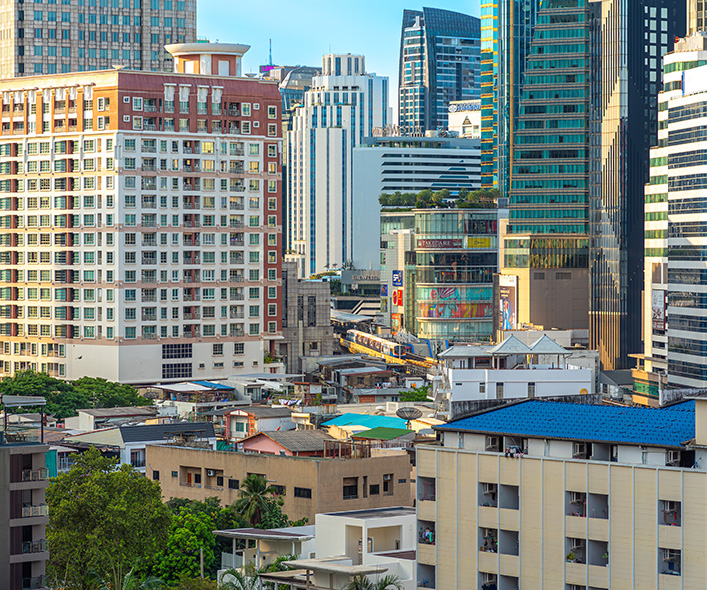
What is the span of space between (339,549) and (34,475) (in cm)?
1593

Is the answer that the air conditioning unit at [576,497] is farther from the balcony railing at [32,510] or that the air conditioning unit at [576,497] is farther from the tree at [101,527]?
the tree at [101,527]

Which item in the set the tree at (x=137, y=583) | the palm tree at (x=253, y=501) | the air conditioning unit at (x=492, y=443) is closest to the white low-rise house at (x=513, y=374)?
the palm tree at (x=253, y=501)

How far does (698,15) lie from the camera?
198 meters

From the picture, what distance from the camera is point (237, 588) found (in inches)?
3105

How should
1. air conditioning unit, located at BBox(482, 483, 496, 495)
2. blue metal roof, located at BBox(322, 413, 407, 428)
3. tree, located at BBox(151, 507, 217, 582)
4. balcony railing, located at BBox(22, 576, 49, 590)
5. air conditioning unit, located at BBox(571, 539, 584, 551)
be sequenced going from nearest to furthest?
air conditioning unit, located at BBox(571, 539, 584, 551), air conditioning unit, located at BBox(482, 483, 496, 495), balcony railing, located at BBox(22, 576, 49, 590), tree, located at BBox(151, 507, 217, 582), blue metal roof, located at BBox(322, 413, 407, 428)

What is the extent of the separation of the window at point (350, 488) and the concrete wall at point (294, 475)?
0.20 meters

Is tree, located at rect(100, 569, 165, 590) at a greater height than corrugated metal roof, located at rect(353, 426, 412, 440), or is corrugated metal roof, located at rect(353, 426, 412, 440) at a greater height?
corrugated metal roof, located at rect(353, 426, 412, 440)

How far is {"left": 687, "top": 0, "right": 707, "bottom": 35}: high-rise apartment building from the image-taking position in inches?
7751

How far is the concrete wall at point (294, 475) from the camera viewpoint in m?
99.5

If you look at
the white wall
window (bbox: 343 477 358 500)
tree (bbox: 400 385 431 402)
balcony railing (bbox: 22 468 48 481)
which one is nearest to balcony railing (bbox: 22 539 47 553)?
balcony railing (bbox: 22 468 48 481)

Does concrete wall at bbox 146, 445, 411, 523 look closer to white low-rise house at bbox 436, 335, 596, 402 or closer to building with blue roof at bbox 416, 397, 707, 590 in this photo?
building with blue roof at bbox 416, 397, 707, 590

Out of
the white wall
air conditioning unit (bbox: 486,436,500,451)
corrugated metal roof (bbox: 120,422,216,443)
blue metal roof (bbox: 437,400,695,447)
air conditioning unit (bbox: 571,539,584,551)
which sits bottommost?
corrugated metal roof (bbox: 120,422,216,443)

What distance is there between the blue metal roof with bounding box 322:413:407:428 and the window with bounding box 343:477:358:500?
27445 millimetres

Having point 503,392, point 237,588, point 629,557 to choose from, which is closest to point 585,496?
point 629,557
